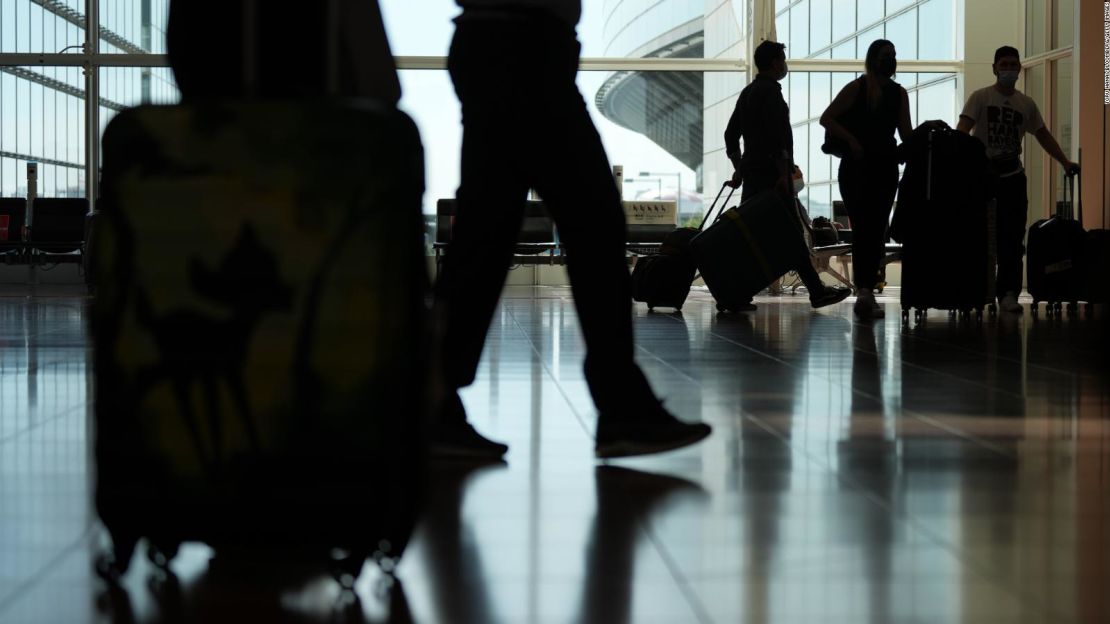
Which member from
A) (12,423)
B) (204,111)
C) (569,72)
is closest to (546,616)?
(204,111)

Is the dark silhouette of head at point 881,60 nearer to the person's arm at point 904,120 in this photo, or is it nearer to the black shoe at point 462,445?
the person's arm at point 904,120

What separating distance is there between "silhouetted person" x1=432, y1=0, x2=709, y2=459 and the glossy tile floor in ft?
0.38

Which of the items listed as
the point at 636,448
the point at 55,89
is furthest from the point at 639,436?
the point at 55,89

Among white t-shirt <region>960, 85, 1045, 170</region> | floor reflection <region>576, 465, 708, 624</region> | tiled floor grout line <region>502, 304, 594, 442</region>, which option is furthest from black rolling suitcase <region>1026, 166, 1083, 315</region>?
floor reflection <region>576, 465, 708, 624</region>

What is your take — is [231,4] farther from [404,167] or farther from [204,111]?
[404,167]

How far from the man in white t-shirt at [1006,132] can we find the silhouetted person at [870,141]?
62cm

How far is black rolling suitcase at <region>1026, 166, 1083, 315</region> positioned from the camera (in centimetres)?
884

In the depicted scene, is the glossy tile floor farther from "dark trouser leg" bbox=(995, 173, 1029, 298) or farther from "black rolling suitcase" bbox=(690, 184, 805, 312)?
"dark trouser leg" bbox=(995, 173, 1029, 298)

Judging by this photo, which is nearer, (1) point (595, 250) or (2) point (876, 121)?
(1) point (595, 250)

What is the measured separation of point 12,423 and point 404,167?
208cm

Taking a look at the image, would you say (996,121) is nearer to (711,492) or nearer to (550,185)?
(550,185)

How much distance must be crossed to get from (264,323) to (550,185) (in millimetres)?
1256

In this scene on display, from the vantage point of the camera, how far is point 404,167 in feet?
5.38

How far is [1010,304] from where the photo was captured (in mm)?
8688
